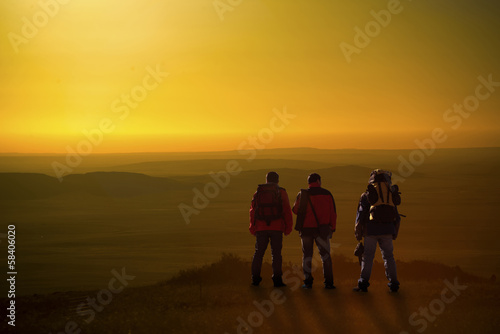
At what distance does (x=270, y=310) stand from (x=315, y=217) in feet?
7.77

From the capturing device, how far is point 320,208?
43.7 feet

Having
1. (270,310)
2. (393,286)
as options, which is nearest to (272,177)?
(270,310)

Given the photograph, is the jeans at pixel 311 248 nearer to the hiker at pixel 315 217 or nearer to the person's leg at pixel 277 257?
the hiker at pixel 315 217

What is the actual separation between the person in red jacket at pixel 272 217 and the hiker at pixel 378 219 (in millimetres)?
1607

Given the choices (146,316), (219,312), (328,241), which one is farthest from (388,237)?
(146,316)

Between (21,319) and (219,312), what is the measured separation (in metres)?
3.99

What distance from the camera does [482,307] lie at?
487 inches

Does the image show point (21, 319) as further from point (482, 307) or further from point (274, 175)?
point (482, 307)

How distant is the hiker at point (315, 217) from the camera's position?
1333cm

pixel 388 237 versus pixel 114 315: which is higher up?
pixel 388 237

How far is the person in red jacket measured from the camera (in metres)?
13.6

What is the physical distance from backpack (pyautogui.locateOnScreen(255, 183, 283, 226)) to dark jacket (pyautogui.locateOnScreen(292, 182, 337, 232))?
1.41 ft

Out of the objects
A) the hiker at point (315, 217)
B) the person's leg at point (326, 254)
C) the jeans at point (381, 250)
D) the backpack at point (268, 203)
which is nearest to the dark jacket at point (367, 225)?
the jeans at point (381, 250)

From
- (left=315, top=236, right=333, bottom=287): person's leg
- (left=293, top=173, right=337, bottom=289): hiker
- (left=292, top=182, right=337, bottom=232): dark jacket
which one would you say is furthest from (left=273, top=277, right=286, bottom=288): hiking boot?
(left=292, top=182, right=337, bottom=232): dark jacket
